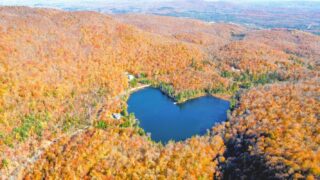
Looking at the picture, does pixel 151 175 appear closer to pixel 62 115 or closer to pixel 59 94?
pixel 62 115

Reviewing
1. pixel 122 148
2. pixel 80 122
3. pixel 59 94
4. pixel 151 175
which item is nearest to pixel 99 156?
pixel 122 148

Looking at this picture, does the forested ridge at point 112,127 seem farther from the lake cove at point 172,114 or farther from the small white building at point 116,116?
the lake cove at point 172,114

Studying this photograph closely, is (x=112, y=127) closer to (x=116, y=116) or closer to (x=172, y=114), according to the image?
(x=116, y=116)

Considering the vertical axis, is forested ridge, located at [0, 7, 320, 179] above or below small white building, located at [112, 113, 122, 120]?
above

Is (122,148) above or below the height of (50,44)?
below

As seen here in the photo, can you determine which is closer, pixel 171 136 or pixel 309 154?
pixel 309 154

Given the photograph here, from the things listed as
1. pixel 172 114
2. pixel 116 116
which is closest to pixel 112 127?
pixel 116 116

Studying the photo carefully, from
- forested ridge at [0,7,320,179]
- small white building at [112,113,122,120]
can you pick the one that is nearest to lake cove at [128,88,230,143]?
forested ridge at [0,7,320,179]

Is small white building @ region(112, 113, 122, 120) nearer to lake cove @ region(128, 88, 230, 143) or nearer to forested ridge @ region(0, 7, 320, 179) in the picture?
forested ridge @ region(0, 7, 320, 179)
